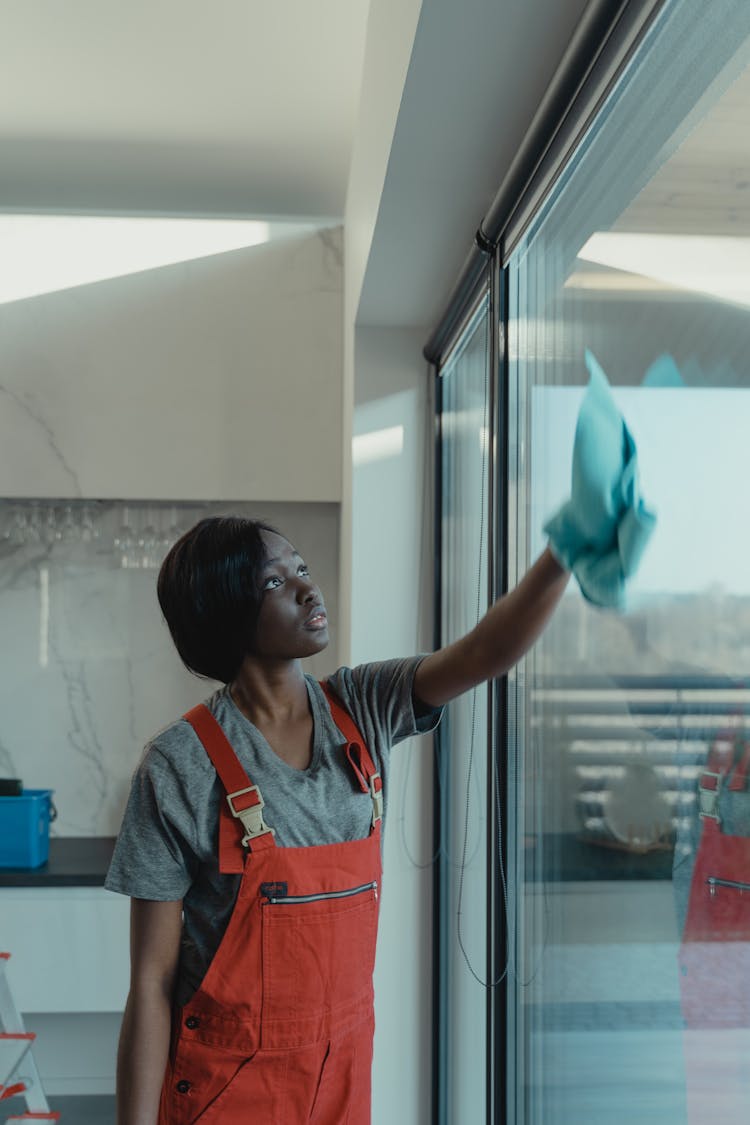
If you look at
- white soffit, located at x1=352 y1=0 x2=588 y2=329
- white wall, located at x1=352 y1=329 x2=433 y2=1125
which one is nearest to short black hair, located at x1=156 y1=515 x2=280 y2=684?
white soffit, located at x1=352 y1=0 x2=588 y2=329

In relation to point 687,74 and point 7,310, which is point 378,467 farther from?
point 687,74

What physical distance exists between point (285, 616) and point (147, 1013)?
1.53 feet

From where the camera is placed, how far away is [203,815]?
120cm

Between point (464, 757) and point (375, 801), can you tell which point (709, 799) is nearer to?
point (375, 801)

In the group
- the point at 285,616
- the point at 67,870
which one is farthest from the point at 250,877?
the point at 67,870

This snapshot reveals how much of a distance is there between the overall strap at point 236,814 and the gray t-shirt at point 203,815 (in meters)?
0.02

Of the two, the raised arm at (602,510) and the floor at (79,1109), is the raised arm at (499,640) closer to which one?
the raised arm at (602,510)

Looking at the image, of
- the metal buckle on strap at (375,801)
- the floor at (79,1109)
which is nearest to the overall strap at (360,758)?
the metal buckle on strap at (375,801)

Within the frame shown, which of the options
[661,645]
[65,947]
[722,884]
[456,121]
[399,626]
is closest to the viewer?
[722,884]

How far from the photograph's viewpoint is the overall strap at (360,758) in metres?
1.27

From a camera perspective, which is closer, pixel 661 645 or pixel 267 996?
pixel 661 645

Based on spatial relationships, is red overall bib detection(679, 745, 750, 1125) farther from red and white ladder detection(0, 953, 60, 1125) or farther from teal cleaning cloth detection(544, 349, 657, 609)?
red and white ladder detection(0, 953, 60, 1125)

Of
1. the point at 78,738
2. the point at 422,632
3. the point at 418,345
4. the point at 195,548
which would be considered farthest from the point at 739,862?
the point at 78,738

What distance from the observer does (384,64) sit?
60.4 inches
